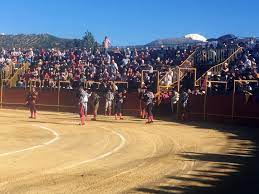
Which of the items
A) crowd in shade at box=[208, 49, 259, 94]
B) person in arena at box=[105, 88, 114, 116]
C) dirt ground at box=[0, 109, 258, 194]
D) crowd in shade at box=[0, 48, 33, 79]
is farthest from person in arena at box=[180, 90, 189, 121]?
crowd in shade at box=[0, 48, 33, 79]

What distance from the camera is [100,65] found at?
3822 cm

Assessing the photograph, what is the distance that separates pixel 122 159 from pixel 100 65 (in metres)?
25.4

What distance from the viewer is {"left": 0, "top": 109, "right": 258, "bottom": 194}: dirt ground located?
9.90 metres

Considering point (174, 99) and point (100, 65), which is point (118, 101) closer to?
point (174, 99)

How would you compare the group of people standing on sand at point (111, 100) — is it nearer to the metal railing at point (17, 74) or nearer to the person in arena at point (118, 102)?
the person in arena at point (118, 102)

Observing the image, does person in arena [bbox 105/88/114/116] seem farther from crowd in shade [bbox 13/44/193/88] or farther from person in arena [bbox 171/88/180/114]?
person in arena [bbox 171/88/180/114]

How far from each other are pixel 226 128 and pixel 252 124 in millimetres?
2164

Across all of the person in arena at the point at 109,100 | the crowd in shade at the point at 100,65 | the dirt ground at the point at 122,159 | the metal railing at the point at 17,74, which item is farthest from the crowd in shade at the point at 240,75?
the metal railing at the point at 17,74

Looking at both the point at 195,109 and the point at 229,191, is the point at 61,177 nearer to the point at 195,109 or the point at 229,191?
the point at 229,191

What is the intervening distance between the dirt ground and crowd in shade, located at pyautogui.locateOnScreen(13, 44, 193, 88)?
1297cm

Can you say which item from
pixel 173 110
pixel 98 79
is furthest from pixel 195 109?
pixel 98 79

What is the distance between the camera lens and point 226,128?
23.0m

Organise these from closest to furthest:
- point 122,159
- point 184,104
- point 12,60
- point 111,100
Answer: point 122,159
point 184,104
point 111,100
point 12,60

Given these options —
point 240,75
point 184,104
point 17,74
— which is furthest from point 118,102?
point 17,74
